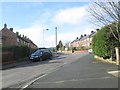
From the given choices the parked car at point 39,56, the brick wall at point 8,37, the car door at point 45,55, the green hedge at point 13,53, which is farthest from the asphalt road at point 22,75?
the brick wall at point 8,37

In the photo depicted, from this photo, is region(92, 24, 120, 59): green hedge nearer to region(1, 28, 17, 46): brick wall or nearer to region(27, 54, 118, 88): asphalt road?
region(27, 54, 118, 88): asphalt road

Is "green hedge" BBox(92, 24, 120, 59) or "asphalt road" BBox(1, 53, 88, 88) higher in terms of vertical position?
"green hedge" BBox(92, 24, 120, 59)

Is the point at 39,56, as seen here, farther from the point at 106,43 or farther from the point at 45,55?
the point at 106,43

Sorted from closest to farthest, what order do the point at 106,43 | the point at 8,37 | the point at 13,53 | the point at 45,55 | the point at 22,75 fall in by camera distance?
the point at 22,75, the point at 106,43, the point at 13,53, the point at 45,55, the point at 8,37

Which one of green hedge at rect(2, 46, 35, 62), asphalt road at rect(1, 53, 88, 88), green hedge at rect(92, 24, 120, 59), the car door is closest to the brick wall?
green hedge at rect(2, 46, 35, 62)

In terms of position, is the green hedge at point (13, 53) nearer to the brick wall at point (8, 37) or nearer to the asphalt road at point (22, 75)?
the asphalt road at point (22, 75)


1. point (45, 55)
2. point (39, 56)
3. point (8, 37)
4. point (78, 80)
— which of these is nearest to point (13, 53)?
point (39, 56)

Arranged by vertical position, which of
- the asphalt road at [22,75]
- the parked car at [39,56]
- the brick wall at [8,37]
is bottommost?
the asphalt road at [22,75]

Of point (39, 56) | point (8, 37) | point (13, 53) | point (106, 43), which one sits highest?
point (8, 37)

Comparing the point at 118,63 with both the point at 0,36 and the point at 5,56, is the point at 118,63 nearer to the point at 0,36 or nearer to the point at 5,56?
the point at 5,56

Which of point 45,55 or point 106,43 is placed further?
point 45,55

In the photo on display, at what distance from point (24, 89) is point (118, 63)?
45.7 feet

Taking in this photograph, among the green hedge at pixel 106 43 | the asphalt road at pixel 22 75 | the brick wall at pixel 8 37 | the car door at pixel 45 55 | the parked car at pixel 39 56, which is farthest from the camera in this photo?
the brick wall at pixel 8 37

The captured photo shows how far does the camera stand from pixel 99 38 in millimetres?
36969
